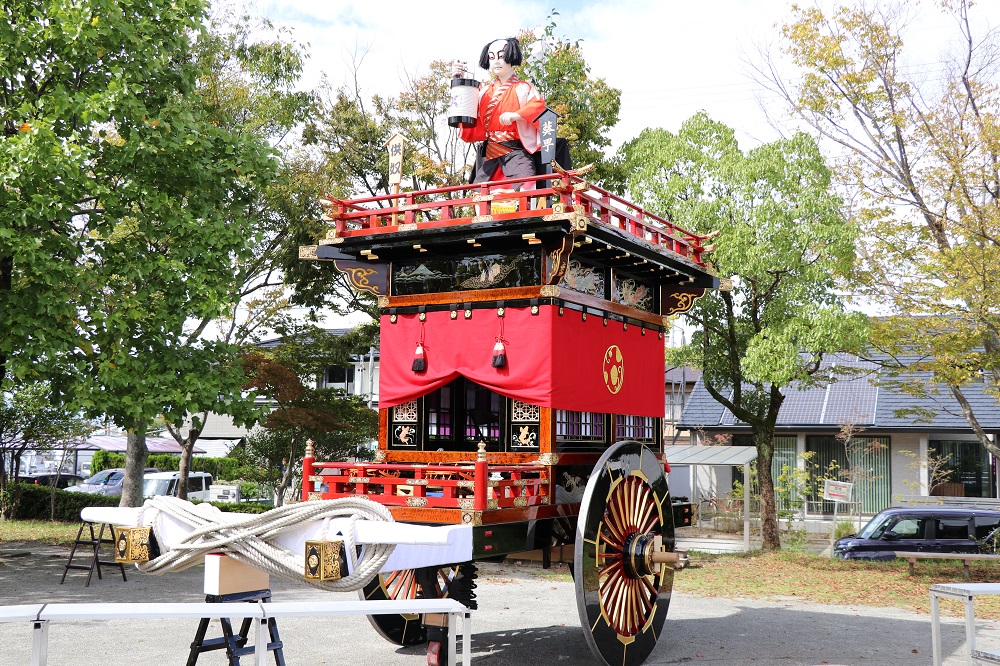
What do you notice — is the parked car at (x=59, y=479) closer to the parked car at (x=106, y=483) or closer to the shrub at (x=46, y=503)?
the parked car at (x=106, y=483)

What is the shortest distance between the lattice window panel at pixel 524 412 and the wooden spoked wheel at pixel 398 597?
176 centimetres

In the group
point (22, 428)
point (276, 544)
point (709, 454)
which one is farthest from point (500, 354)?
point (22, 428)

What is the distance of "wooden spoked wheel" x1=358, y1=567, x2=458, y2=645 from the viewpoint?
969cm

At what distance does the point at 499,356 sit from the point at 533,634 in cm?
369

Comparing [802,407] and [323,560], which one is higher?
[802,407]

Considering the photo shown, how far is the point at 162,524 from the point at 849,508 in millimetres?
24650

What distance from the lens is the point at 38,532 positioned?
70.6 ft

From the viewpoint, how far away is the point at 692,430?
99.0 feet

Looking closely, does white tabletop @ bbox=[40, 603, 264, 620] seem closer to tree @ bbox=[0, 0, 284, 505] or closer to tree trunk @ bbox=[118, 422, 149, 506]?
tree @ bbox=[0, 0, 284, 505]

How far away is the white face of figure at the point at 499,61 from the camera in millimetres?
10648

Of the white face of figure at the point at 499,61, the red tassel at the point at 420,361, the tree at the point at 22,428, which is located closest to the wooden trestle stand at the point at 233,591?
the red tassel at the point at 420,361

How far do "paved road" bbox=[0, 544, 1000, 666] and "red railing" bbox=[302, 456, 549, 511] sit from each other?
6.24ft

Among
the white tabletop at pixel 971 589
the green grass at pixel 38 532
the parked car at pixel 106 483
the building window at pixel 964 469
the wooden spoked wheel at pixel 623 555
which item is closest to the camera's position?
the white tabletop at pixel 971 589

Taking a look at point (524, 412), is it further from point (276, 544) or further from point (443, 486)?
point (276, 544)
